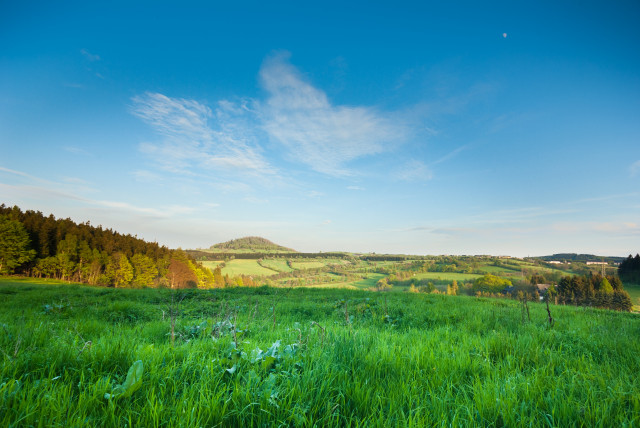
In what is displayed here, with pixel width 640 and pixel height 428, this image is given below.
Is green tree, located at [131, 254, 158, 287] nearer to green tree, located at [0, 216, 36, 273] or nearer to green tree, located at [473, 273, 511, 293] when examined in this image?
green tree, located at [0, 216, 36, 273]

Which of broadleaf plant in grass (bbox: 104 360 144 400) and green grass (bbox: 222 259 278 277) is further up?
broadleaf plant in grass (bbox: 104 360 144 400)

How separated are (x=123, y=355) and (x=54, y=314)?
9.35 metres

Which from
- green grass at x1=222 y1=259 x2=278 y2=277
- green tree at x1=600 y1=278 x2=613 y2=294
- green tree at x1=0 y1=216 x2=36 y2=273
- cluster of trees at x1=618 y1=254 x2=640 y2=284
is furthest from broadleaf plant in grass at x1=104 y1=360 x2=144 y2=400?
green grass at x1=222 y1=259 x2=278 y2=277

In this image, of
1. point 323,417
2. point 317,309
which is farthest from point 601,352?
point 317,309

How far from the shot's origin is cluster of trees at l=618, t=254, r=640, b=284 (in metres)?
64.2

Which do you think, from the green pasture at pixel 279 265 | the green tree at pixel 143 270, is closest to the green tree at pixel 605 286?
the green pasture at pixel 279 265

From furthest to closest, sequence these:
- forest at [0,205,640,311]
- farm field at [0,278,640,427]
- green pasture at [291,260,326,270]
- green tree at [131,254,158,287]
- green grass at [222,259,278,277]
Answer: green pasture at [291,260,326,270]
green grass at [222,259,278,277]
green tree at [131,254,158,287]
forest at [0,205,640,311]
farm field at [0,278,640,427]

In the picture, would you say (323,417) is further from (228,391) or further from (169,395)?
(169,395)

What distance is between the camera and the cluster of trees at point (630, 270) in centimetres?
6419

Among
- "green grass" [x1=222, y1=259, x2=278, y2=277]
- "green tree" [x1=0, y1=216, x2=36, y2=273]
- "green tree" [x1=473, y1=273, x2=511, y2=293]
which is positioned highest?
"green tree" [x1=0, y1=216, x2=36, y2=273]

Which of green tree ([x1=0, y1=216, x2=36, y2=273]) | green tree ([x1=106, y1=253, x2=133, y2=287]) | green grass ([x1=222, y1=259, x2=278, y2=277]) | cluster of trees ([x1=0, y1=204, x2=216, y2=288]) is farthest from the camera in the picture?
green grass ([x1=222, y1=259, x2=278, y2=277])

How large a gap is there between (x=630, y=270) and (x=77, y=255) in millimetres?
136099

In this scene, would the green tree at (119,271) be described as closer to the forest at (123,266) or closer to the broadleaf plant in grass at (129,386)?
the forest at (123,266)

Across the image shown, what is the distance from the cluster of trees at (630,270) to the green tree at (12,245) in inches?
5535
